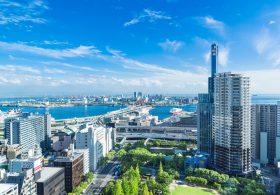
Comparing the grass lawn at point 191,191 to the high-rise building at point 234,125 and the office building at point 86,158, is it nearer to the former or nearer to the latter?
the high-rise building at point 234,125

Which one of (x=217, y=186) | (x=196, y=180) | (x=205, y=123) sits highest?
(x=205, y=123)

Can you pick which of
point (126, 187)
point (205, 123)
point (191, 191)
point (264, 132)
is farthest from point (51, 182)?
point (264, 132)

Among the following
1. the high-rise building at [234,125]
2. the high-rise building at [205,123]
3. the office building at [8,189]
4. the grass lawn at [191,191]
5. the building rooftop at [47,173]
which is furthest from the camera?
the high-rise building at [205,123]

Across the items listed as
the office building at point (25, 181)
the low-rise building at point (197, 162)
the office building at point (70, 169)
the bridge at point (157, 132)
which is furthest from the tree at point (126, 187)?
the bridge at point (157, 132)

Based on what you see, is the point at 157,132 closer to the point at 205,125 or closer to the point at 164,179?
the point at 205,125

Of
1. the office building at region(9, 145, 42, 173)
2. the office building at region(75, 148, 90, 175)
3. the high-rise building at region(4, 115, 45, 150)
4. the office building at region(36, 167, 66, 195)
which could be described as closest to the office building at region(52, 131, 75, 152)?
the high-rise building at region(4, 115, 45, 150)

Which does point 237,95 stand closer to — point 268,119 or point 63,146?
point 268,119

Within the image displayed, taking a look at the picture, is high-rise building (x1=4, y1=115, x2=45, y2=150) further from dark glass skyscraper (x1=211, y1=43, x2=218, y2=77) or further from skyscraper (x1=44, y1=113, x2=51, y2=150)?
dark glass skyscraper (x1=211, y1=43, x2=218, y2=77)
